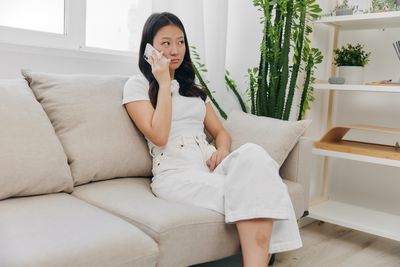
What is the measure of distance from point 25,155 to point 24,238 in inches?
15.7

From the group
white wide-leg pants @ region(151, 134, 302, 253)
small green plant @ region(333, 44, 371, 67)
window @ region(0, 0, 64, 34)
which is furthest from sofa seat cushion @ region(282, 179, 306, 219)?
window @ region(0, 0, 64, 34)

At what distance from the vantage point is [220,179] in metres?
1.45

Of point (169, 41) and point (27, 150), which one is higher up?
point (169, 41)

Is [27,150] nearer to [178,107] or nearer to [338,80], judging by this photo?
[178,107]

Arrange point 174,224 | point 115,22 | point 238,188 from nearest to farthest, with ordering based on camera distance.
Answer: point 174,224
point 238,188
point 115,22

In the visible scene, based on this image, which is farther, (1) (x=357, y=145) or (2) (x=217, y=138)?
(1) (x=357, y=145)

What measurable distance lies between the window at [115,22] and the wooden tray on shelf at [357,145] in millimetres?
1200

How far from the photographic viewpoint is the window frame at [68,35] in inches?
74.8

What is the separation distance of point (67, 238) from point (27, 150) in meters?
0.46

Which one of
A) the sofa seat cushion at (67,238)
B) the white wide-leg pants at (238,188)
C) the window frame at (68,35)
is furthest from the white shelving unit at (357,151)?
the sofa seat cushion at (67,238)

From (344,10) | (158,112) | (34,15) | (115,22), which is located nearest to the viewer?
(158,112)

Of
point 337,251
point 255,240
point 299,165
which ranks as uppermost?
point 299,165

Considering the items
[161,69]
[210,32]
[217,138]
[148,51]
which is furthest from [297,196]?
[210,32]

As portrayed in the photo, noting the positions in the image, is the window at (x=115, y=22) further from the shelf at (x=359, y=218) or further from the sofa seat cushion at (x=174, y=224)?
the shelf at (x=359, y=218)
